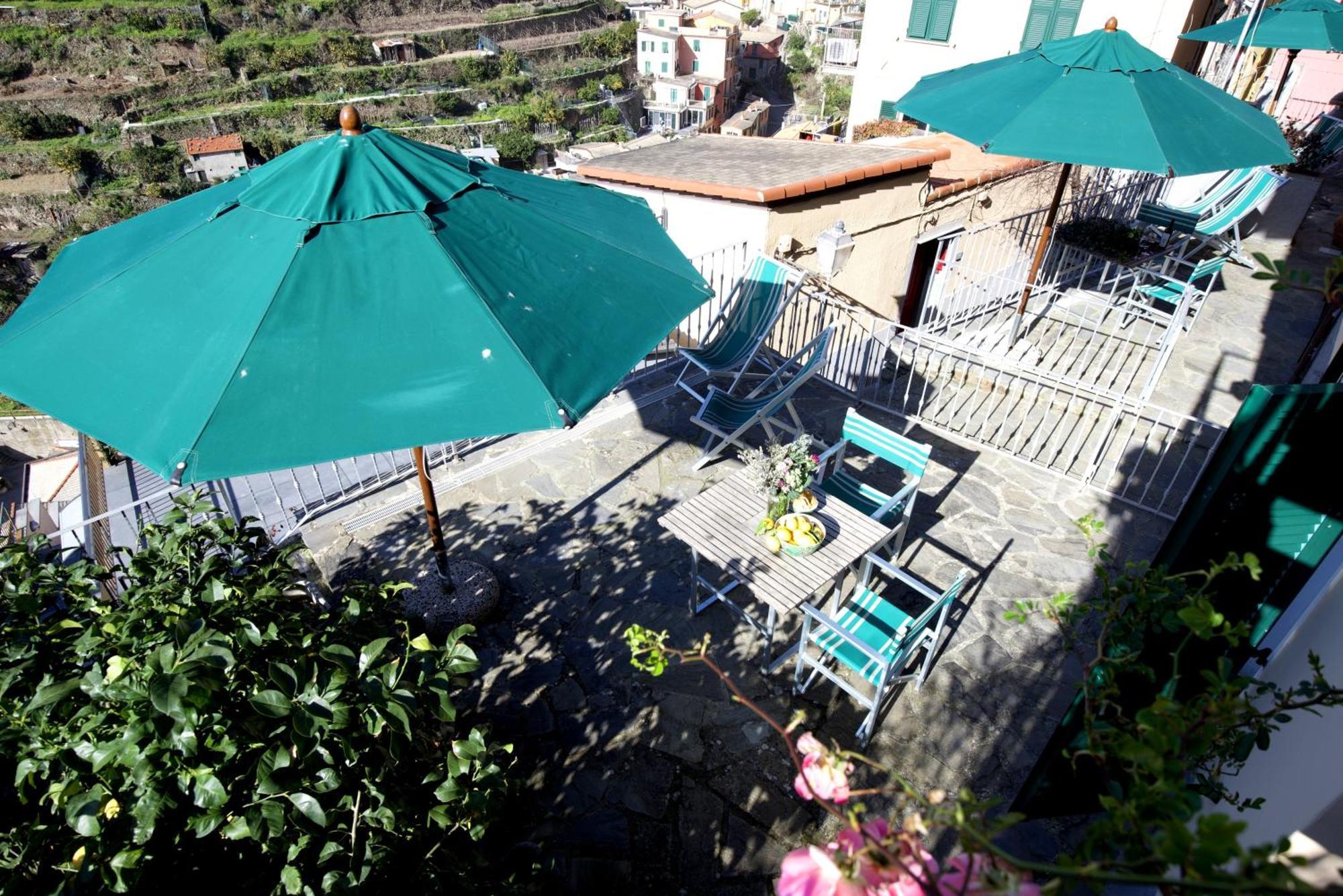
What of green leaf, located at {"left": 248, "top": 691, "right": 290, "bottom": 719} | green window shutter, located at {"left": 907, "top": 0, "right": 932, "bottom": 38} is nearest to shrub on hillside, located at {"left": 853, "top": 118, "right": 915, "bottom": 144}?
green window shutter, located at {"left": 907, "top": 0, "right": 932, "bottom": 38}

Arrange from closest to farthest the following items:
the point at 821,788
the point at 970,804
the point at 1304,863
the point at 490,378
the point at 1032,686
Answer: the point at 1304,863 < the point at 970,804 < the point at 821,788 < the point at 490,378 < the point at 1032,686

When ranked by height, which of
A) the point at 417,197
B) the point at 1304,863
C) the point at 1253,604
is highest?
the point at 417,197

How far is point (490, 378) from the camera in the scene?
2730 millimetres

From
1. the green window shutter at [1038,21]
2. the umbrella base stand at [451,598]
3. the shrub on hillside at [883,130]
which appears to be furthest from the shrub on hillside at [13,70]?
the umbrella base stand at [451,598]

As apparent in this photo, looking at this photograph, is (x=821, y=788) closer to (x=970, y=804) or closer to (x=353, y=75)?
(x=970, y=804)

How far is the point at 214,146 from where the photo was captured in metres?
57.6

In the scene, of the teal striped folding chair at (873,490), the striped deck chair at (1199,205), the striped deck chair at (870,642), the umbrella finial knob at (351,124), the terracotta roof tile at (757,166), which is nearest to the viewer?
the umbrella finial knob at (351,124)

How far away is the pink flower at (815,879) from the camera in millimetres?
1305

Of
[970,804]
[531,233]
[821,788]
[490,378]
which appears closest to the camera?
[970,804]

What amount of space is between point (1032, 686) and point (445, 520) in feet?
14.1

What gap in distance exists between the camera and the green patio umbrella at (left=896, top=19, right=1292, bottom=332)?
542 centimetres

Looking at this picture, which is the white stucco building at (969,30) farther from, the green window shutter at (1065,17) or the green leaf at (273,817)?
the green leaf at (273,817)

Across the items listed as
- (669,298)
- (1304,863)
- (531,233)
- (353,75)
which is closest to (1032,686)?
(669,298)

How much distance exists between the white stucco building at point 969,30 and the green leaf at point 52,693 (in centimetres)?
1700
